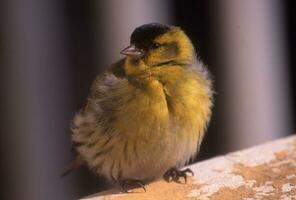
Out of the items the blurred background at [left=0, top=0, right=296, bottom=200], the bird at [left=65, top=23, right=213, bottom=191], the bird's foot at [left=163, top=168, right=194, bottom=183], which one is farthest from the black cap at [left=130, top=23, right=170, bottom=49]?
the blurred background at [left=0, top=0, right=296, bottom=200]

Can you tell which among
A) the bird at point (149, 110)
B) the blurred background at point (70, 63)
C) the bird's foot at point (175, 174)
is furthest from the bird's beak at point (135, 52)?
the blurred background at point (70, 63)

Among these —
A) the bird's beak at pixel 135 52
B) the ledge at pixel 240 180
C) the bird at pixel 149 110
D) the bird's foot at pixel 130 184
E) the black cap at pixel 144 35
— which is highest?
the black cap at pixel 144 35

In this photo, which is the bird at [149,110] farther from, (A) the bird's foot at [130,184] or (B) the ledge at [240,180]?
(B) the ledge at [240,180]

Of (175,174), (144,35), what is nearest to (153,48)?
(144,35)

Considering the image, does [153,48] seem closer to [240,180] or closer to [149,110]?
[149,110]

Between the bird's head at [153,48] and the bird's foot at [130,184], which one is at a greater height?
the bird's head at [153,48]

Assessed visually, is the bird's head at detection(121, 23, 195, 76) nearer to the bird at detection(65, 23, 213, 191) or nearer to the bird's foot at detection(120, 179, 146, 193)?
the bird at detection(65, 23, 213, 191)

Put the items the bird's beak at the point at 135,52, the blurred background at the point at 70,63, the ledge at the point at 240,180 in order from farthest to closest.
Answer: the blurred background at the point at 70,63 → the bird's beak at the point at 135,52 → the ledge at the point at 240,180

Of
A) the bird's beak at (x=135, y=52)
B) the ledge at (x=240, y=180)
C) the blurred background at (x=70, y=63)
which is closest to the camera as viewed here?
the ledge at (x=240, y=180)
